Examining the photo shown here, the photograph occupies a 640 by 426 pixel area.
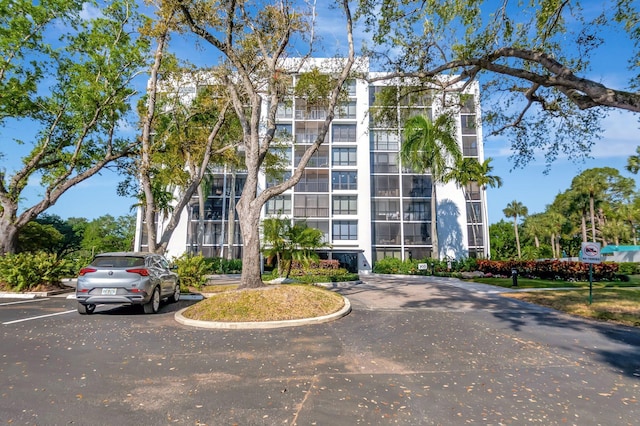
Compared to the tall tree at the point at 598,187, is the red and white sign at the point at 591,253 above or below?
below

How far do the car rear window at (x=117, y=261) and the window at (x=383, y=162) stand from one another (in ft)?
119

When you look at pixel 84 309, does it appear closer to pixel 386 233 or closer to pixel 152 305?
pixel 152 305

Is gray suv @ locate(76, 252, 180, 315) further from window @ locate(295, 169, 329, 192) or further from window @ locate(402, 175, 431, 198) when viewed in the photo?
window @ locate(402, 175, 431, 198)

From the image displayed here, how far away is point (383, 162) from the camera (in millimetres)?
43625

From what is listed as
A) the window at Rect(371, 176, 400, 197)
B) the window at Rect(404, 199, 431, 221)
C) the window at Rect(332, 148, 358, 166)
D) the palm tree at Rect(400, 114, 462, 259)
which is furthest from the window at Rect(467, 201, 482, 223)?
the window at Rect(332, 148, 358, 166)

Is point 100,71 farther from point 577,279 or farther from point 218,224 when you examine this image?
point 577,279

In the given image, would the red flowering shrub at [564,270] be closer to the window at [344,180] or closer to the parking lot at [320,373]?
the parking lot at [320,373]

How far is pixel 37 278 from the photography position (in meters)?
14.1

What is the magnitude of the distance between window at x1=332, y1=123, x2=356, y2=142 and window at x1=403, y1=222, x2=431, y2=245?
12.5 meters

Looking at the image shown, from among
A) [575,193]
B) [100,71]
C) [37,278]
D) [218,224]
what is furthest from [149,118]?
[575,193]

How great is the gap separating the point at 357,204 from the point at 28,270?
3161 centimetres

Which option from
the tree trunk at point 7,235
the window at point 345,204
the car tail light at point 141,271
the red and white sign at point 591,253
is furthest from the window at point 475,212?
the tree trunk at point 7,235

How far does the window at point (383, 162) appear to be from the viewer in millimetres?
43375

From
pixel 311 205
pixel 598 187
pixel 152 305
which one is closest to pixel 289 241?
pixel 152 305
